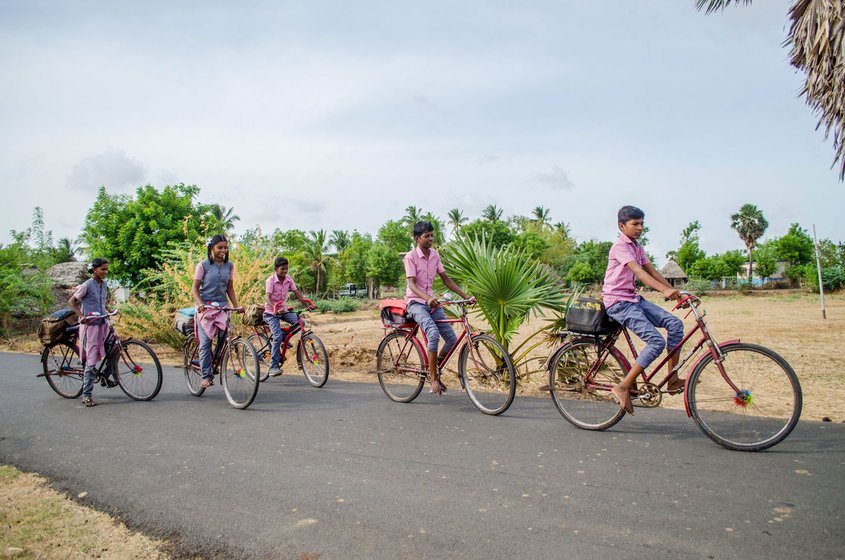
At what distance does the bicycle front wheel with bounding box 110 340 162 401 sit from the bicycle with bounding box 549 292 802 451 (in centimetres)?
516

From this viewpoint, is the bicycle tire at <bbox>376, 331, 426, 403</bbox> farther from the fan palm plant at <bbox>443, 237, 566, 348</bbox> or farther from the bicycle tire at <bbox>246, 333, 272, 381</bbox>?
the bicycle tire at <bbox>246, 333, 272, 381</bbox>

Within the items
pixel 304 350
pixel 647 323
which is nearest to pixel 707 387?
pixel 647 323

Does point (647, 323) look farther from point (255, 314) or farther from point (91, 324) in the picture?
point (91, 324)

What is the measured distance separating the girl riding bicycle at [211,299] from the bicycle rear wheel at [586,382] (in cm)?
401

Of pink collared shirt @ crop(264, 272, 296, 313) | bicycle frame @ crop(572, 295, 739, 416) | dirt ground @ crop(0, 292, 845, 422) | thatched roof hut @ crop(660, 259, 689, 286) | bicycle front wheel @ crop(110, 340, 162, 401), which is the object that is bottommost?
dirt ground @ crop(0, 292, 845, 422)

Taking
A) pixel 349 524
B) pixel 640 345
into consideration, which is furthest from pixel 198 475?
pixel 640 345

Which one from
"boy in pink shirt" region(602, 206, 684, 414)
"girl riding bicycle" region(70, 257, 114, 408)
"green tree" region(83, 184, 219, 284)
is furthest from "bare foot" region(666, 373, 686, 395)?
"green tree" region(83, 184, 219, 284)

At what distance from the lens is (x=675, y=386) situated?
5008 mm

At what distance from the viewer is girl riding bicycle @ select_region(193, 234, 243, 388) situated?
741 cm

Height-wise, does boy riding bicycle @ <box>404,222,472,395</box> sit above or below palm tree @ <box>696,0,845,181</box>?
below

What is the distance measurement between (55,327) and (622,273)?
24.0 ft

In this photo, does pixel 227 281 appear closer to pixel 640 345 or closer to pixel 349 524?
pixel 349 524

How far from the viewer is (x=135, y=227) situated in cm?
3212

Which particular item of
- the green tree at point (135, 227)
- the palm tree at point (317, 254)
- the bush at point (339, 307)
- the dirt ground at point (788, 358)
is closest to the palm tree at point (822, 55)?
the dirt ground at point (788, 358)
